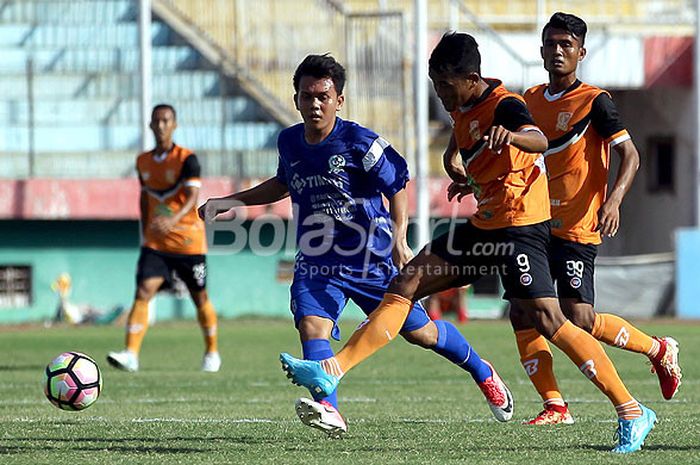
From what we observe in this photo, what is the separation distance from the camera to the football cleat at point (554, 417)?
803cm

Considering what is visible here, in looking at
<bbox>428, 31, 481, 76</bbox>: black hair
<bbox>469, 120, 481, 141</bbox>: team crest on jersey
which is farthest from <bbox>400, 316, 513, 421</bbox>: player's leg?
<bbox>428, 31, 481, 76</bbox>: black hair

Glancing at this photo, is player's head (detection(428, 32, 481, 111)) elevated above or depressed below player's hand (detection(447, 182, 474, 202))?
above

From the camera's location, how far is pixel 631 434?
6.67 meters

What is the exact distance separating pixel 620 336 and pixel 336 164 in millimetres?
1914

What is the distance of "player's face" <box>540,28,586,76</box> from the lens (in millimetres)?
7781

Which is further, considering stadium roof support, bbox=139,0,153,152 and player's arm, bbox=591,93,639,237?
stadium roof support, bbox=139,0,153,152

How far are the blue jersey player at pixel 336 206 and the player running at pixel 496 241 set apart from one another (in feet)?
1.41

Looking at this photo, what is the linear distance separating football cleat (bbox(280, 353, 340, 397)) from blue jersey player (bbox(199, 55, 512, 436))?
2.79 feet

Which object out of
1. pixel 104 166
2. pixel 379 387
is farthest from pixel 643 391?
pixel 104 166

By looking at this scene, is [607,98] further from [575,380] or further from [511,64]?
[511,64]

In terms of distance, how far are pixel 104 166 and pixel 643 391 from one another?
13548 millimetres

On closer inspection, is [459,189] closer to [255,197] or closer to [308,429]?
[255,197]

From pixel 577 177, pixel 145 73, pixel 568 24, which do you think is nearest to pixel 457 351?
pixel 577 177

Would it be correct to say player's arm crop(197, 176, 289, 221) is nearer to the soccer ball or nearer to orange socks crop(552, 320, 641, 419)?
the soccer ball
